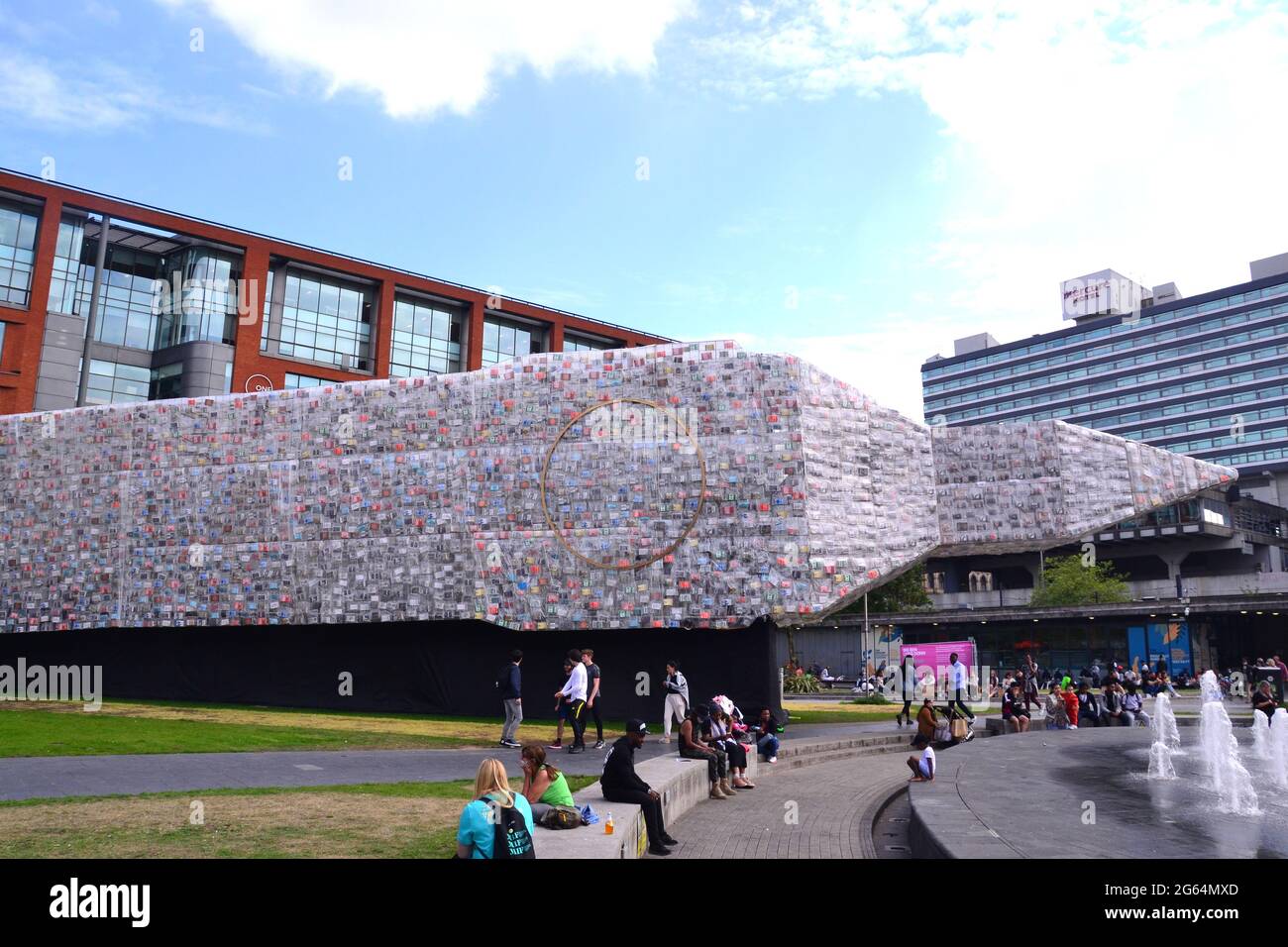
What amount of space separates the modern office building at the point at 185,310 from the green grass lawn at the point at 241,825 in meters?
34.9

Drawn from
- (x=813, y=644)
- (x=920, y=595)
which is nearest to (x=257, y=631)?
(x=813, y=644)

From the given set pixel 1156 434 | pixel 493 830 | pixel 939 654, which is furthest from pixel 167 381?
pixel 1156 434

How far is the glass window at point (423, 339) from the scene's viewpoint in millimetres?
50969

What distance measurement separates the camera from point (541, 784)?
9.11 metres

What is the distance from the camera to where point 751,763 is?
17.6 meters

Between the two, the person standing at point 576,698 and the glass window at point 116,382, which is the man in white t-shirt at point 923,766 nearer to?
the person standing at point 576,698

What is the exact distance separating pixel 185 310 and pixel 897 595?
148 feet

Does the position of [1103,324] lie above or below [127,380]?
above

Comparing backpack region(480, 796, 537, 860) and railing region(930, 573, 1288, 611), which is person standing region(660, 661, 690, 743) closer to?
backpack region(480, 796, 537, 860)

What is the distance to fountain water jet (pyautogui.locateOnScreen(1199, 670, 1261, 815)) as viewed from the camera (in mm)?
12266

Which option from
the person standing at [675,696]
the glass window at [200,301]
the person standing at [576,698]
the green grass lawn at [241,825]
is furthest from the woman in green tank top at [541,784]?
the glass window at [200,301]

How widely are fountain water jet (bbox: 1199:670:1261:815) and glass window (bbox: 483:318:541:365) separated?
41741 millimetres
